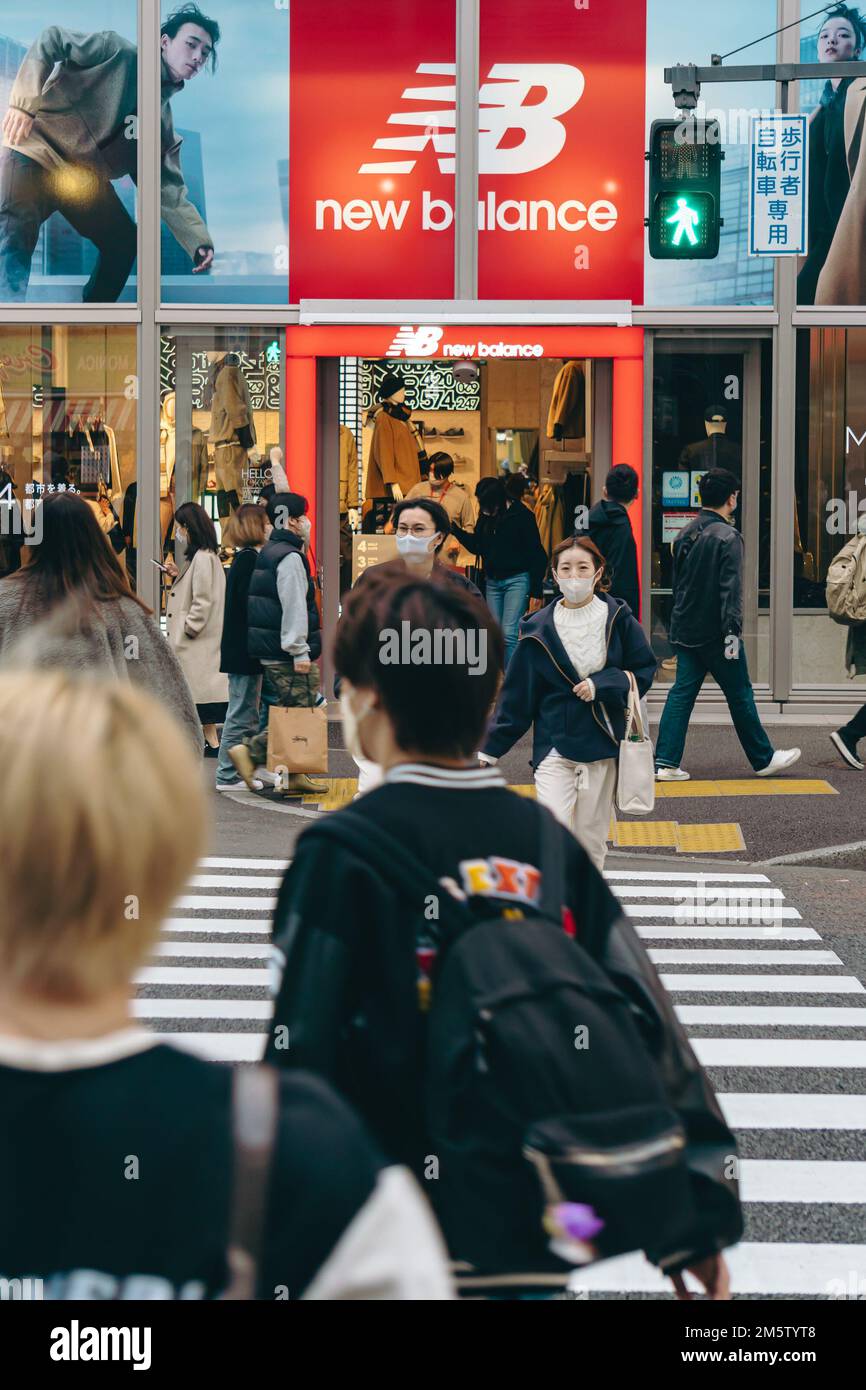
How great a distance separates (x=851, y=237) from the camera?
16.9 m

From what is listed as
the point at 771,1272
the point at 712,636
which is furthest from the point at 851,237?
the point at 771,1272

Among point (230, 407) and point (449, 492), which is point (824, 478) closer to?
point (449, 492)

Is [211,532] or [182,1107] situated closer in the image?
[182,1107]

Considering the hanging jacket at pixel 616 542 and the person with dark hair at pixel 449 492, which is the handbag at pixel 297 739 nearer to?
the hanging jacket at pixel 616 542

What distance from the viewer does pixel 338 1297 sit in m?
1.91

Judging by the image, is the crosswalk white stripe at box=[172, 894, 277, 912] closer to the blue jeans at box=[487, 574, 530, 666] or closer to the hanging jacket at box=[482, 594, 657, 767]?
the hanging jacket at box=[482, 594, 657, 767]

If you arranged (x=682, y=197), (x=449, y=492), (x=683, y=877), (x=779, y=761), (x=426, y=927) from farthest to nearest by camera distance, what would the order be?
1. (x=449, y=492)
2. (x=682, y=197)
3. (x=779, y=761)
4. (x=683, y=877)
5. (x=426, y=927)

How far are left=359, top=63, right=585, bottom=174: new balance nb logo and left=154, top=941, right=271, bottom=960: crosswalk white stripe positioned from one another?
10.0 metres

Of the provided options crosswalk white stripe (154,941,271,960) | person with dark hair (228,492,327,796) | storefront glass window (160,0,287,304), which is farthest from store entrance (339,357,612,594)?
crosswalk white stripe (154,941,271,960)

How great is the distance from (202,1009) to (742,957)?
2483 millimetres

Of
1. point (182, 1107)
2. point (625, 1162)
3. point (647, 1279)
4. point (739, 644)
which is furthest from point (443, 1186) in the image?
point (739, 644)

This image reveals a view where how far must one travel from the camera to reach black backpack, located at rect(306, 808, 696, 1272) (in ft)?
8.53
